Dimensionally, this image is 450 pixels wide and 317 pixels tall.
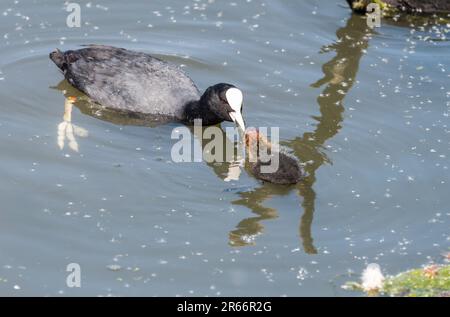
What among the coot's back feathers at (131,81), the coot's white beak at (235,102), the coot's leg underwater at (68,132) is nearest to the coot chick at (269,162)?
the coot's white beak at (235,102)

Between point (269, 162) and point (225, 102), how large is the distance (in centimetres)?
125

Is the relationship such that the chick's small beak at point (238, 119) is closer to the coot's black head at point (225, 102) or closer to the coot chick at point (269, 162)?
the coot's black head at point (225, 102)

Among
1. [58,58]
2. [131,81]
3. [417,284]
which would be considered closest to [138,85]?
[131,81]

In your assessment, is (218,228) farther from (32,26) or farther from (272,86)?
(32,26)

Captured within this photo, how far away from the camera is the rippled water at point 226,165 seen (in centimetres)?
802

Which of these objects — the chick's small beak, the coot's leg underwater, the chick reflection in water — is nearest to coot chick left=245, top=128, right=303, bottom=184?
the chick reflection in water

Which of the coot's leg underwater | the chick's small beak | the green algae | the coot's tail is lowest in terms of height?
the coot's leg underwater

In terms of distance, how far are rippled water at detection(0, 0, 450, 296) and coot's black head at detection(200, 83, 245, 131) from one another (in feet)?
1.15

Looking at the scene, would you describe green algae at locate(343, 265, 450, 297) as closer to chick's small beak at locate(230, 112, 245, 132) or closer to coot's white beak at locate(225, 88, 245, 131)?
chick's small beak at locate(230, 112, 245, 132)

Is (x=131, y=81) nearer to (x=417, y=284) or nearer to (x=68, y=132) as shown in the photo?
(x=68, y=132)

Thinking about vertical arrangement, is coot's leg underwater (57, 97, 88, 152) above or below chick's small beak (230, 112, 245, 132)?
below

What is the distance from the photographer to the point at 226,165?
393 inches

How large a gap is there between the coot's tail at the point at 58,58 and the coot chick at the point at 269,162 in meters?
2.67

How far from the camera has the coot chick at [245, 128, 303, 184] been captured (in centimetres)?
936
